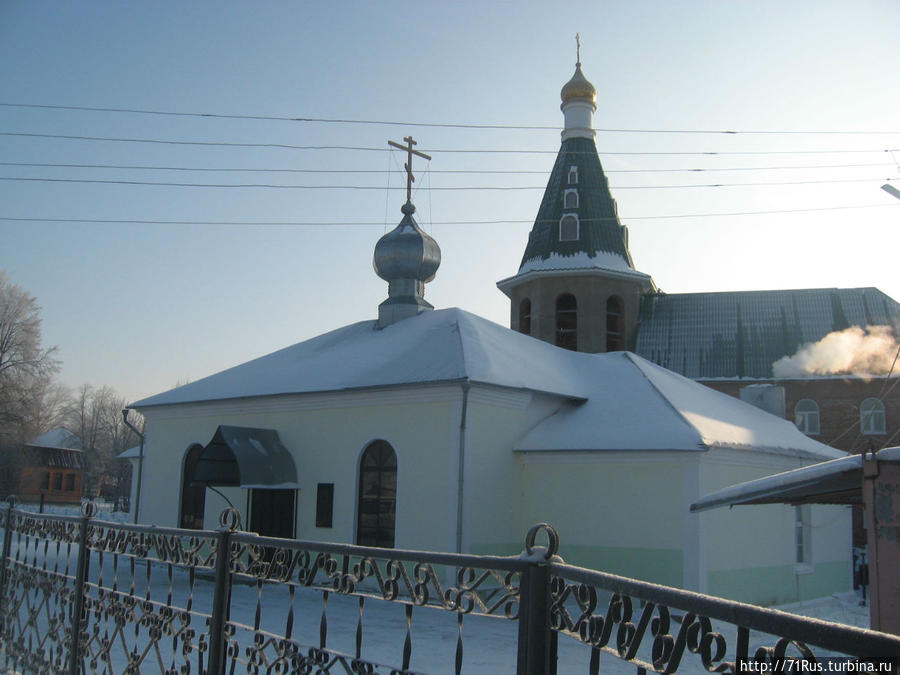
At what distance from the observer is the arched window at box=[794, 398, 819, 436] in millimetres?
27391

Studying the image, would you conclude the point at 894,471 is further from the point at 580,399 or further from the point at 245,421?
the point at 245,421

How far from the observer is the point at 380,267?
1950 centimetres

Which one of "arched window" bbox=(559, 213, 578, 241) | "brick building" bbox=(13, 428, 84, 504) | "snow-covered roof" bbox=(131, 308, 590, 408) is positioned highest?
"arched window" bbox=(559, 213, 578, 241)

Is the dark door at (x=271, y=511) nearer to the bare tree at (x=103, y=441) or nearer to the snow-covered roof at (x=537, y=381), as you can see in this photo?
the snow-covered roof at (x=537, y=381)

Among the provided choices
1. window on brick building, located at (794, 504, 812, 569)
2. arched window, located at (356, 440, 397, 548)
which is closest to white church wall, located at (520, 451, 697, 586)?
arched window, located at (356, 440, 397, 548)

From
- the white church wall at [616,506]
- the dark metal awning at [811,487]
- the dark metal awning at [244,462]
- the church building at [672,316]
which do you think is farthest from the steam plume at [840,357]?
the dark metal awning at [811,487]

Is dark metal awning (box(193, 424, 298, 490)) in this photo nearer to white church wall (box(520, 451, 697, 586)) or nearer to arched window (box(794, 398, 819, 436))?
white church wall (box(520, 451, 697, 586))

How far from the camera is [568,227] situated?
1028 inches

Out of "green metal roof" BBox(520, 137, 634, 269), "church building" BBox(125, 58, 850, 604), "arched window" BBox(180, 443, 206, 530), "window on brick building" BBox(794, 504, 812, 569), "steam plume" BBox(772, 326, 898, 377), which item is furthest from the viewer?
"steam plume" BBox(772, 326, 898, 377)

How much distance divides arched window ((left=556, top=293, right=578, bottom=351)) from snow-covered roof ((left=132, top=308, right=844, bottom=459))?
756 centimetres

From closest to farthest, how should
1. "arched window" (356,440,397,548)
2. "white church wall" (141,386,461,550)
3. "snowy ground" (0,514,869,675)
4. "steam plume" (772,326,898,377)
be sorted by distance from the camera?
"snowy ground" (0,514,869,675), "white church wall" (141,386,461,550), "arched window" (356,440,397,548), "steam plume" (772,326,898,377)

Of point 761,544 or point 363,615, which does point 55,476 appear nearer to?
point 761,544

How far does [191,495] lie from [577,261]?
44.2 feet

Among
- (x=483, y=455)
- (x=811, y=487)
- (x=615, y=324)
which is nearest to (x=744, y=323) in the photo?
(x=615, y=324)
